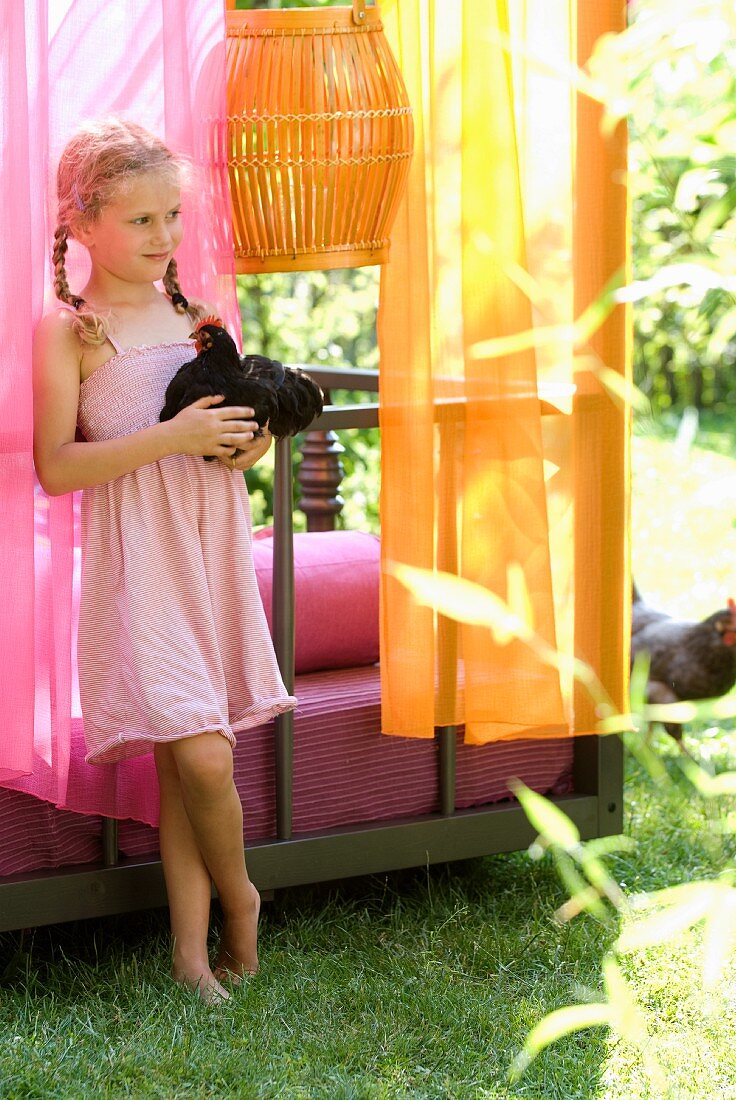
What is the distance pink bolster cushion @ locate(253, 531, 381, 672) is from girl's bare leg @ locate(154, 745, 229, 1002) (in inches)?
17.9

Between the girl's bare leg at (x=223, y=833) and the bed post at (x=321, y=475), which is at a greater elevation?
the bed post at (x=321, y=475)

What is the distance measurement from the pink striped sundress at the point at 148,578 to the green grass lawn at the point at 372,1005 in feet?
1.24

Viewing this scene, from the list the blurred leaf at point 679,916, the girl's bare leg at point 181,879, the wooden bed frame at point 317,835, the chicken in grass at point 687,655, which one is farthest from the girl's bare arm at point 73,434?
the chicken in grass at point 687,655

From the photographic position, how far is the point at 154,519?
1.82m

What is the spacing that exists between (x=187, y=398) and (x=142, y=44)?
21.1 inches

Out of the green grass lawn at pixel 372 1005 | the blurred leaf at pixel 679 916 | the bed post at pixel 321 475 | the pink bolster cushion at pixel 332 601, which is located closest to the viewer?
the blurred leaf at pixel 679 916

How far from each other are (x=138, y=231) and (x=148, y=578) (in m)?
0.47

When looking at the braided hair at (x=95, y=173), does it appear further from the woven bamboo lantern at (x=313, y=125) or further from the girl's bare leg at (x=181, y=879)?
the girl's bare leg at (x=181, y=879)

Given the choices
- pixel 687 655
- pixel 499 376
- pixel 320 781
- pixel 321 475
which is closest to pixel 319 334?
pixel 321 475

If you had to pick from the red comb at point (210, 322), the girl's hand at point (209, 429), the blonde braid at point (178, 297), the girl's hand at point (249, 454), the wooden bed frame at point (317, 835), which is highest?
the blonde braid at point (178, 297)

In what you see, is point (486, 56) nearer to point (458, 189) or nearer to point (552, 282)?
point (458, 189)

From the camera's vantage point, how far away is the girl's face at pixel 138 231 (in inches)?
69.0

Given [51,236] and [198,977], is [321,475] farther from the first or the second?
[198,977]

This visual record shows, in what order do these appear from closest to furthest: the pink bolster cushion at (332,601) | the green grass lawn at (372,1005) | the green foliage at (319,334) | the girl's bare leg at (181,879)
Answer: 1. the green grass lawn at (372,1005)
2. the girl's bare leg at (181,879)
3. the pink bolster cushion at (332,601)
4. the green foliage at (319,334)
